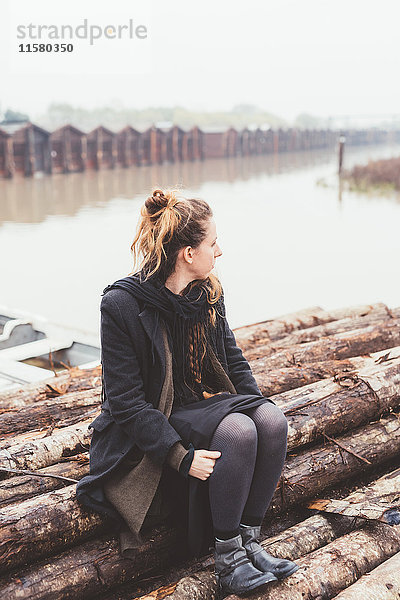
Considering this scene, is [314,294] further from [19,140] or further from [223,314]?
[19,140]

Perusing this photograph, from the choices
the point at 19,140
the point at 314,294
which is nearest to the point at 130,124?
the point at 19,140

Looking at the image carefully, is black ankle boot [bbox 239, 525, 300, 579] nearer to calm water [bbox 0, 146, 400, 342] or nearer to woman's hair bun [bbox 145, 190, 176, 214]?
woman's hair bun [bbox 145, 190, 176, 214]

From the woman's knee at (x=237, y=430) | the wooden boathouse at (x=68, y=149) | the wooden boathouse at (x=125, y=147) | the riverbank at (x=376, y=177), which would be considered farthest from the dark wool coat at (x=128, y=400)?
the wooden boathouse at (x=125, y=147)

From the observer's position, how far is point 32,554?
2.52 m

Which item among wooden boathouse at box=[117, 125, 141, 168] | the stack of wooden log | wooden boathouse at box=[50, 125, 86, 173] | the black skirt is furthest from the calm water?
wooden boathouse at box=[117, 125, 141, 168]

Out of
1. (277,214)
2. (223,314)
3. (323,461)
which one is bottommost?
(277,214)

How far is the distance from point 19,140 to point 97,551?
39395 millimetres

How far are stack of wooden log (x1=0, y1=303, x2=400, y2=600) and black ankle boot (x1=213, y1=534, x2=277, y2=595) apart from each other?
5 centimetres

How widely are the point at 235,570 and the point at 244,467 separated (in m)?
0.32

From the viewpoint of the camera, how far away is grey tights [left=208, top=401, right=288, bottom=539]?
2.41 meters

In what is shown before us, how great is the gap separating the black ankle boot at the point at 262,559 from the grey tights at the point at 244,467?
4cm

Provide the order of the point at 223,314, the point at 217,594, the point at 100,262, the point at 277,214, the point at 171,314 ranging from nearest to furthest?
the point at 217,594, the point at 171,314, the point at 223,314, the point at 100,262, the point at 277,214

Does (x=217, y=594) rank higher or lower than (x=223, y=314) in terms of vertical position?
lower

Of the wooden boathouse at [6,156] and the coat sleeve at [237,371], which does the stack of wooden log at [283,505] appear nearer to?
the coat sleeve at [237,371]
